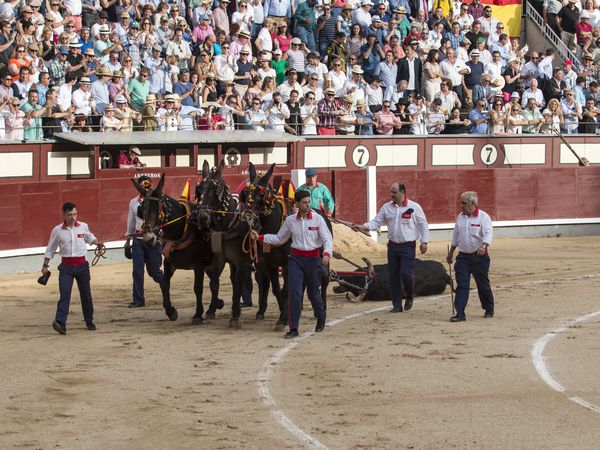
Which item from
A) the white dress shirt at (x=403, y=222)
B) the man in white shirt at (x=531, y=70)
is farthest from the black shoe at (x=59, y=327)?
the man in white shirt at (x=531, y=70)

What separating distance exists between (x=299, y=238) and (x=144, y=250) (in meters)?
3.55

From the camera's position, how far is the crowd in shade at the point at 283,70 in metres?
22.6

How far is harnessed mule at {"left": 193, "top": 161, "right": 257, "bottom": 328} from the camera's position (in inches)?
575

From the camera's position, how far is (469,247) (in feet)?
49.9

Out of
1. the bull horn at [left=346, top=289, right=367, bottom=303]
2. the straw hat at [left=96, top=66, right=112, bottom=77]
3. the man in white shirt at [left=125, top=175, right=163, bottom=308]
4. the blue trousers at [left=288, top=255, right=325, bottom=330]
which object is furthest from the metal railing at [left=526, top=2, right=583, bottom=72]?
the blue trousers at [left=288, top=255, right=325, bottom=330]

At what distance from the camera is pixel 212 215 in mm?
14695

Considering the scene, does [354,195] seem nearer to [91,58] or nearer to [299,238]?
[91,58]

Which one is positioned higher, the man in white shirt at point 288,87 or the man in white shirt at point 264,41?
the man in white shirt at point 264,41

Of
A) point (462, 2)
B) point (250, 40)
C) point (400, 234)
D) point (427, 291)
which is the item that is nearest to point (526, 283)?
point (427, 291)

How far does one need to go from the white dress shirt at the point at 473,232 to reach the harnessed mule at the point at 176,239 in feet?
8.97

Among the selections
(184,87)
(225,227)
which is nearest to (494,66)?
(184,87)

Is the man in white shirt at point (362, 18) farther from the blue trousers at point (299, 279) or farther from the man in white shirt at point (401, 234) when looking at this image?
the blue trousers at point (299, 279)

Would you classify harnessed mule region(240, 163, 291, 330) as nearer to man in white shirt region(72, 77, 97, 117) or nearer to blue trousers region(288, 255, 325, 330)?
blue trousers region(288, 255, 325, 330)

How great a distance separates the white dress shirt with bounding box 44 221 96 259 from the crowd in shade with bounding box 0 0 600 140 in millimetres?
7520
